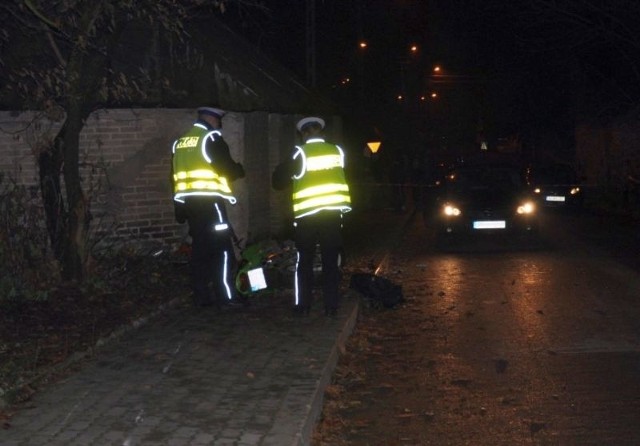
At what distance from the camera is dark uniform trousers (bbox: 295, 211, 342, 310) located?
32.9 ft

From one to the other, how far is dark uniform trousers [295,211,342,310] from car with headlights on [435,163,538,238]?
8.50 metres

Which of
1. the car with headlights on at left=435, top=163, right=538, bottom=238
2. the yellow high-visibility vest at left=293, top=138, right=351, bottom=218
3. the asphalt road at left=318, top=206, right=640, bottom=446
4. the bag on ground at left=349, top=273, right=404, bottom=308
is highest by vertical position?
the yellow high-visibility vest at left=293, top=138, right=351, bottom=218

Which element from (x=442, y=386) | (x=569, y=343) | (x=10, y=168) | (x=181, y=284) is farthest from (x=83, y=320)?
(x=10, y=168)

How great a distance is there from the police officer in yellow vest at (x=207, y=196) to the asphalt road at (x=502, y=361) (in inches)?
68.5

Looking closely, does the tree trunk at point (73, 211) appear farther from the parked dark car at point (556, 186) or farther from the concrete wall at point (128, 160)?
the parked dark car at point (556, 186)

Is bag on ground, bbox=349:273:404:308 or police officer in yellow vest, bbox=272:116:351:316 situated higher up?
police officer in yellow vest, bbox=272:116:351:316

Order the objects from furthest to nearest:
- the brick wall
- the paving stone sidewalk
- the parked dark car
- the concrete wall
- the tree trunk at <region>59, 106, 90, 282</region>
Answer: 1. the brick wall
2. the parked dark car
3. the concrete wall
4. the tree trunk at <region>59, 106, 90, 282</region>
5. the paving stone sidewalk

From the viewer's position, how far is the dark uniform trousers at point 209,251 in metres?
10.2

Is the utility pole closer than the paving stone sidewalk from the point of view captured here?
No

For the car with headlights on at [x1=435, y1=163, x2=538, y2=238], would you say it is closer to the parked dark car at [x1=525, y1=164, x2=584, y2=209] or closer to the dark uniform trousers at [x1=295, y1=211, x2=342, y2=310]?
the dark uniform trousers at [x1=295, y1=211, x2=342, y2=310]

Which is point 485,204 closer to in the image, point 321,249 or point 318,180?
point 321,249

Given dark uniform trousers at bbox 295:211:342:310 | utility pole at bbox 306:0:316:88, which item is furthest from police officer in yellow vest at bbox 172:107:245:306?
utility pole at bbox 306:0:316:88

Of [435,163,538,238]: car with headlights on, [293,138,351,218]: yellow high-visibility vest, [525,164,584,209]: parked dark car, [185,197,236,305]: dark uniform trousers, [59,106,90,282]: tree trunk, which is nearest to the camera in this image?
[293,138,351,218]: yellow high-visibility vest

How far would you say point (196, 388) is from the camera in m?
7.14
